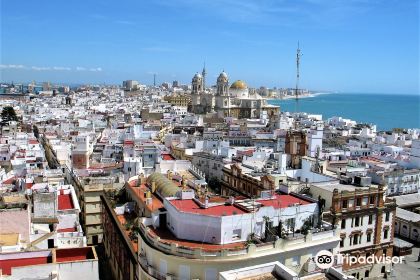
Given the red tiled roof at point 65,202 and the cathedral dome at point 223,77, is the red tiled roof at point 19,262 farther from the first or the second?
the cathedral dome at point 223,77

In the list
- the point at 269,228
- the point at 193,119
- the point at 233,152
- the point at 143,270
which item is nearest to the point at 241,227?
the point at 269,228

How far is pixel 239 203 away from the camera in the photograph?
27.2 meters

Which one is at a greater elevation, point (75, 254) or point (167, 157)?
Answer: point (167, 157)

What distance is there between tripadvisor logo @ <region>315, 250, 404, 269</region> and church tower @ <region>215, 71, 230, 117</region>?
99606mm

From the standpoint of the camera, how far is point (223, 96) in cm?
13625

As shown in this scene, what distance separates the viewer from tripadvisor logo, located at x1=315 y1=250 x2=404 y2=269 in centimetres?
2491

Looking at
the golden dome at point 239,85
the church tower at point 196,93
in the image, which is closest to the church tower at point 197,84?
the church tower at point 196,93

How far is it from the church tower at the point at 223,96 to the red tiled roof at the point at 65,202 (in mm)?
101665

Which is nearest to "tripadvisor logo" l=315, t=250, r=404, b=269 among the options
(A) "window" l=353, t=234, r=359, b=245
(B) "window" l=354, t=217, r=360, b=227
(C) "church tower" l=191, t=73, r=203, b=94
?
(A) "window" l=353, t=234, r=359, b=245

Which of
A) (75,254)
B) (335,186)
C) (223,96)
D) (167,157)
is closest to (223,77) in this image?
(223,96)

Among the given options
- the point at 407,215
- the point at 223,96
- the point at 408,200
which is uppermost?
the point at 223,96

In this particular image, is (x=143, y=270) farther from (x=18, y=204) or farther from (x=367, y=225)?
(x=367, y=225)

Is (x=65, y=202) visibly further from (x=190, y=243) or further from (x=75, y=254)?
(x=190, y=243)

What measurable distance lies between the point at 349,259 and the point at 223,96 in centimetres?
10619
